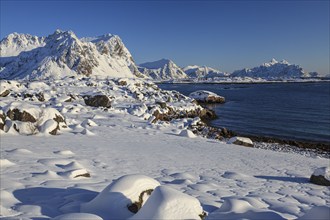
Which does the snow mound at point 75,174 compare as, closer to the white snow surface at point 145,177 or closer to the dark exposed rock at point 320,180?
the white snow surface at point 145,177

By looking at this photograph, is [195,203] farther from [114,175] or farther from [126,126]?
Answer: [126,126]

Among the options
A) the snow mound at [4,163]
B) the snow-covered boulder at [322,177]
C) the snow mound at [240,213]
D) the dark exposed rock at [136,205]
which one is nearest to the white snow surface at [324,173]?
the snow-covered boulder at [322,177]

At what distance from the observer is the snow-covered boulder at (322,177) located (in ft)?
35.5

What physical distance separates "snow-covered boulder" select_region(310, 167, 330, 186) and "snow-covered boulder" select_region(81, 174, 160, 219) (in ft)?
26.6

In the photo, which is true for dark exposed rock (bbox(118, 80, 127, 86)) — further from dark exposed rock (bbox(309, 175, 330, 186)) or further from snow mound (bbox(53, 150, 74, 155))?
dark exposed rock (bbox(309, 175, 330, 186))

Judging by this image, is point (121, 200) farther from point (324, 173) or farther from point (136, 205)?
point (324, 173)

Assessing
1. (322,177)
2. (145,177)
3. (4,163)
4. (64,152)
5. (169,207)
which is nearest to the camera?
(169,207)

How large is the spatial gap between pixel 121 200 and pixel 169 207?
114cm

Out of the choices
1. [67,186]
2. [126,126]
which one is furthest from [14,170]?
[126,126]

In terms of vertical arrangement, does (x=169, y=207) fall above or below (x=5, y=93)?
below

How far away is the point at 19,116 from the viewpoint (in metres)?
15.8

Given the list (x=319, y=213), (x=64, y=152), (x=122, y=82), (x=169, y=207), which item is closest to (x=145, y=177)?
(x=169, y=207)

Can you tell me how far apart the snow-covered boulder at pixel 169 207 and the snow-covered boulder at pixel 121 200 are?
57 cm

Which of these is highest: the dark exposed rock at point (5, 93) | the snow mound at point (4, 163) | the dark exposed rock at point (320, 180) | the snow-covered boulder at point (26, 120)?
the dark exposed rock at point (5, 93)
